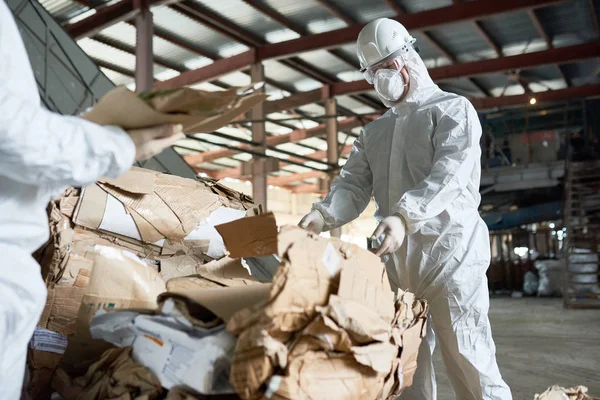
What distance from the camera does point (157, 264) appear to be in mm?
2061

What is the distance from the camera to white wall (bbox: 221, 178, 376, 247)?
19844 mm

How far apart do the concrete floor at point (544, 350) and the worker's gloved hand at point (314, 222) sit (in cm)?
173

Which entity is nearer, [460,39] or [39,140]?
[39,140]

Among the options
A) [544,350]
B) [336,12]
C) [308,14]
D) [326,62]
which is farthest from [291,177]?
[544,350]

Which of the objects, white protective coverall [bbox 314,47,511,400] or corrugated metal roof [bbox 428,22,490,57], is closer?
white protective coverall [bbox 314,47,511,400]

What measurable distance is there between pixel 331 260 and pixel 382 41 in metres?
1.23

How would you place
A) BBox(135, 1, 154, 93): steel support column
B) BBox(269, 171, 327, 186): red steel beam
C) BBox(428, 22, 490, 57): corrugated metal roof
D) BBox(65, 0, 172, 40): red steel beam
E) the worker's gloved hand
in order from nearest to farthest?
the worker's gloved hand < BBox(135, 1, 154, 93): steel support column < BBox(65, 0, 172, 40): red steel beam < BBox(428, 22, 490, 57): corrugated metal roof < BBox(269, 171, 327, 186): red steel beam

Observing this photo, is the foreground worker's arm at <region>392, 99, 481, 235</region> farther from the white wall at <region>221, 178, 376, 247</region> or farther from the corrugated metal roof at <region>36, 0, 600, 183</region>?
the white wall at <region>221, 178, 376, 247</region>

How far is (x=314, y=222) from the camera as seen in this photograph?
2334 mm

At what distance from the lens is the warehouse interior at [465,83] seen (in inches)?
204

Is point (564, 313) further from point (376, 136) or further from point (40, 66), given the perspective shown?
point (40, 66)

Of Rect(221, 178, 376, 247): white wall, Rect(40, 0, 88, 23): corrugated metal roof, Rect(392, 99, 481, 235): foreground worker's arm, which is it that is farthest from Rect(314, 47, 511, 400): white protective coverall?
Rect(221, 178, 376, 247): white wall

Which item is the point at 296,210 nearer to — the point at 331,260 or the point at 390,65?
the point at 390,65

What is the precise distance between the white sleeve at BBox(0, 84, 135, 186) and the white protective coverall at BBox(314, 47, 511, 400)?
1.15 meters
